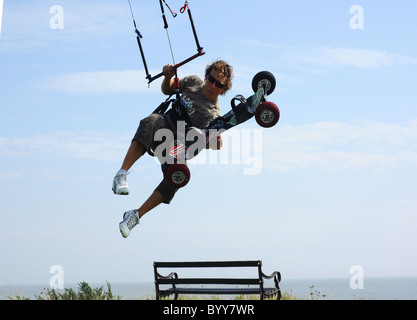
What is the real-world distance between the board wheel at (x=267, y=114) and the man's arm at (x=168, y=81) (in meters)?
1.01

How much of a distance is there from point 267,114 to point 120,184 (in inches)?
67.9

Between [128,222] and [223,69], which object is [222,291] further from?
[223,69]

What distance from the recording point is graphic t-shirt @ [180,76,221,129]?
262 inches

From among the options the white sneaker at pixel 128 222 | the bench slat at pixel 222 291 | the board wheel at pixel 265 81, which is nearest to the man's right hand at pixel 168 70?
the board wheel at pixel 265 81

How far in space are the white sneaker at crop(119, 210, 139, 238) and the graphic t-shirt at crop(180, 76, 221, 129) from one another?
1.25m

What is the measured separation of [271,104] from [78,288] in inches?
163

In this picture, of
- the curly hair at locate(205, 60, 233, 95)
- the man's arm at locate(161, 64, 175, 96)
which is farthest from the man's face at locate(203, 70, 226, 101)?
the man's arm at locate(161, 64, 175, 96)

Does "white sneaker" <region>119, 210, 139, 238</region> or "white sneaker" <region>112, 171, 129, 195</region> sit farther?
"white sneaker" <region>119, 210, 139, 238</region>

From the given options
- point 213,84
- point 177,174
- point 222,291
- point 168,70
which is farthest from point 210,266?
point 168,70

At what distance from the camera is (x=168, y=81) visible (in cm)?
645

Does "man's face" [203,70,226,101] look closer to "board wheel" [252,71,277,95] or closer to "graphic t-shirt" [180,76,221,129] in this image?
"graphic t-shirt" [180,76,221,129]
